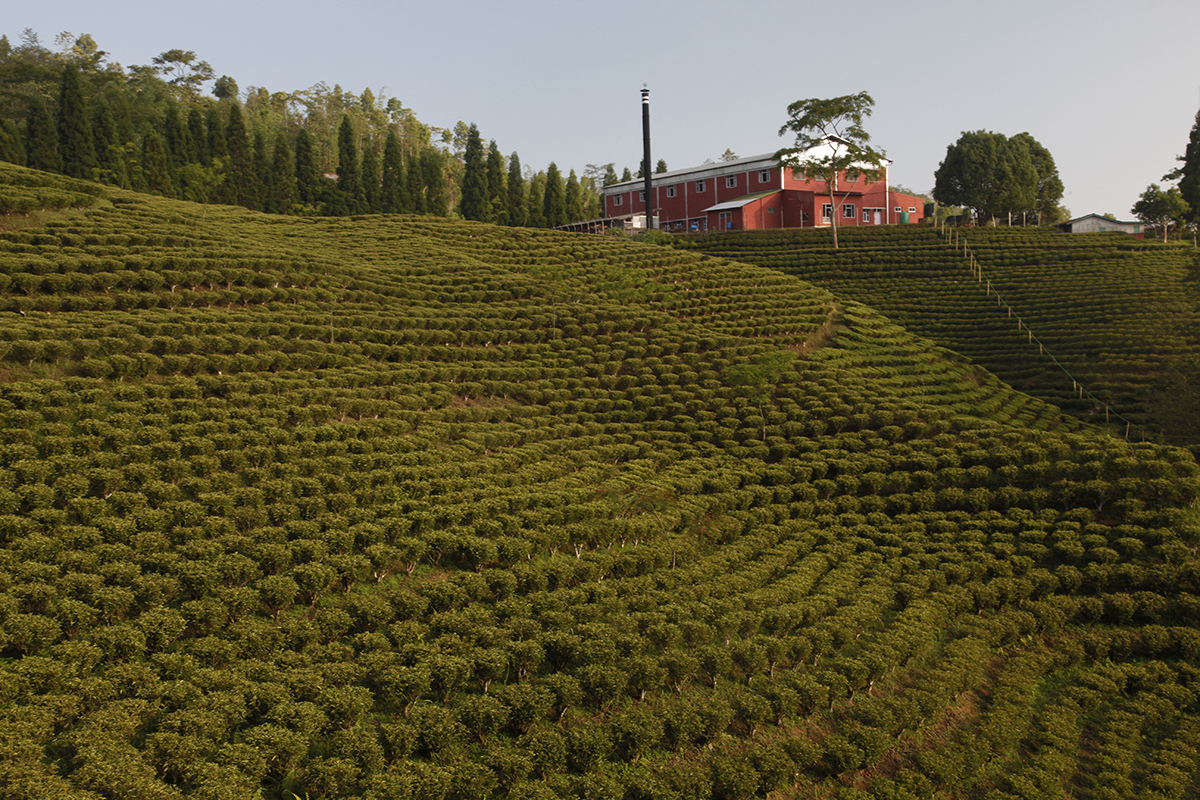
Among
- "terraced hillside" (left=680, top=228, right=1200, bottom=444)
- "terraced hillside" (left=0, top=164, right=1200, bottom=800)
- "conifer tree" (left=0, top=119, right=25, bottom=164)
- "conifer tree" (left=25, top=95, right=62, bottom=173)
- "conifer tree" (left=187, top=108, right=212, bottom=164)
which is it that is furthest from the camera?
"conifer tree" (left=187, top=108, right=212, bottom=164)

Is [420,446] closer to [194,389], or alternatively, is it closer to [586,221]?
[194,389]

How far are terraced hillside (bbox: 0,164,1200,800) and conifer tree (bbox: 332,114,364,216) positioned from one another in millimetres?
30900

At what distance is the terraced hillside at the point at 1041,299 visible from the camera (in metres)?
29.9

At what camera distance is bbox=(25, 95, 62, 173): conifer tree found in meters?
45.4

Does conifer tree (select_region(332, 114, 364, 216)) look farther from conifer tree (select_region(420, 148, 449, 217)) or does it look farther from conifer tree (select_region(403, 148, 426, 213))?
conifer tree (select_region(420, 148, 449, 217))

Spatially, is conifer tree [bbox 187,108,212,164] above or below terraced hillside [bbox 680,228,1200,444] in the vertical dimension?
above

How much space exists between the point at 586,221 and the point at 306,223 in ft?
89.0

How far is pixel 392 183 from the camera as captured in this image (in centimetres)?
5897

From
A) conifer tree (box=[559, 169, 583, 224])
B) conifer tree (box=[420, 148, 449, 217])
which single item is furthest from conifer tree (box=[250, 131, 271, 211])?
conifer tree (box=[559, 169, 583, 224])

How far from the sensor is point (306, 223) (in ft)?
136

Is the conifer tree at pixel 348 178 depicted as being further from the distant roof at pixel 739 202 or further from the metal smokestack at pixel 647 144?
the distant roof at pixel 739 202

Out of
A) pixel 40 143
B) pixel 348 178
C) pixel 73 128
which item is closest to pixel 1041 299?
pixel 348 178

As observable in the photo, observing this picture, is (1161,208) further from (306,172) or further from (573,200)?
(306,172)

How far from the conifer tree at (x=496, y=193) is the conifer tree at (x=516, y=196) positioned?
0.51 metres
